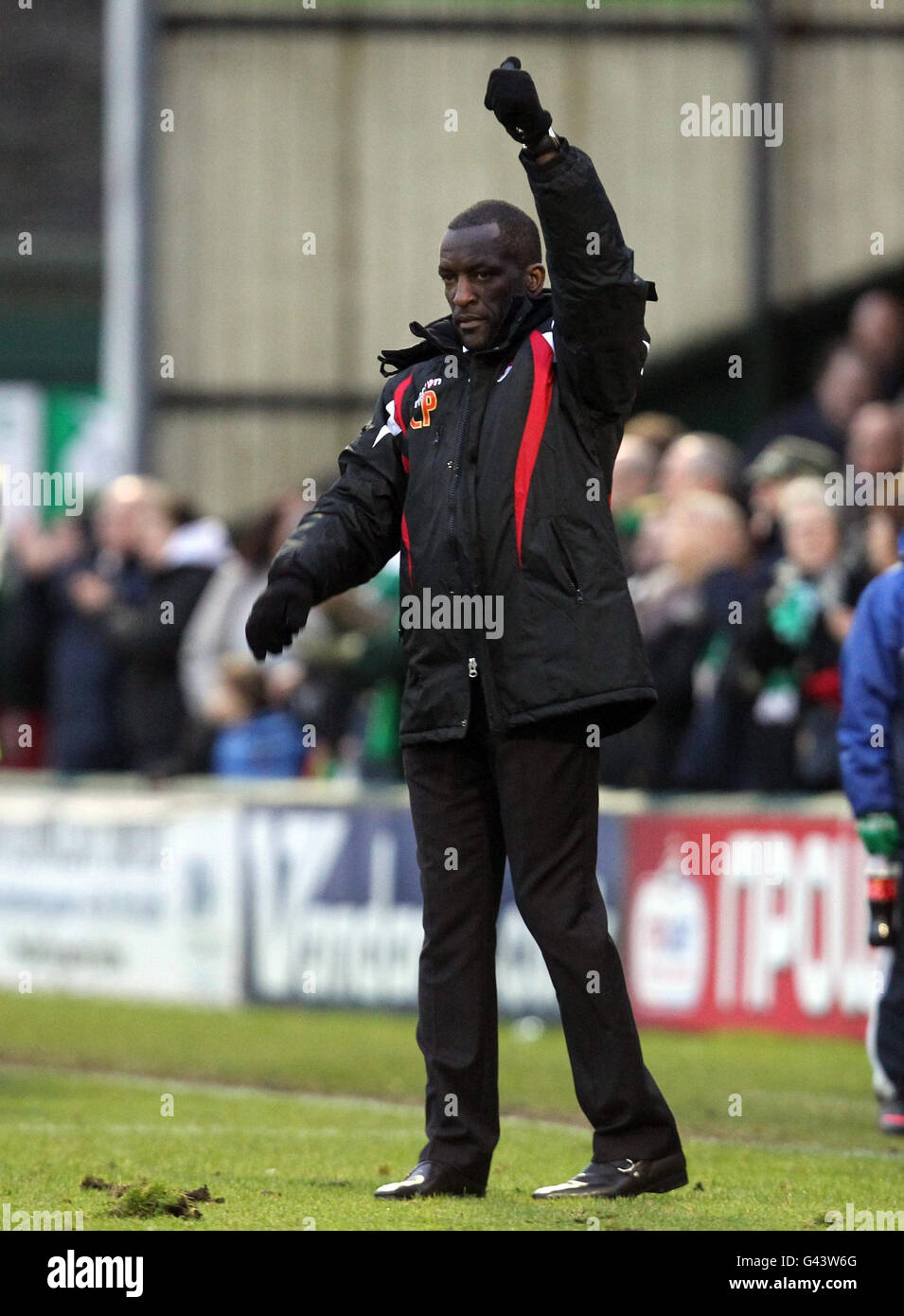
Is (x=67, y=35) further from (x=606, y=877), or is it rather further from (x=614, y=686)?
(x=614, y=686)

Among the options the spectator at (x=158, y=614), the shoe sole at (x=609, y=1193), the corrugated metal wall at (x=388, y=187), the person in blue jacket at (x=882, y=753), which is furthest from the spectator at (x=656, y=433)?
the shoe sole at (x=609, y=1193)

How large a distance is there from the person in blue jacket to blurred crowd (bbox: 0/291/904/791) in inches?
62.7

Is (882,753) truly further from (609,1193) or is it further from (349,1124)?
(609,1193)

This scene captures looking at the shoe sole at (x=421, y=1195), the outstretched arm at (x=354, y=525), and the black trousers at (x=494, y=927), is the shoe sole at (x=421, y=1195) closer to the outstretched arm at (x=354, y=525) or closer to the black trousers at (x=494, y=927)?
the black trousers at (x=494, y=927)

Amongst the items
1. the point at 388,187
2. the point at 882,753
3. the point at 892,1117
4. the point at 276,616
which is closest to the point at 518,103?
the point at 276,616

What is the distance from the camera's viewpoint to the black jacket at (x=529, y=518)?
677cm

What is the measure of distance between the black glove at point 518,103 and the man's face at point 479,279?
0.52 meters

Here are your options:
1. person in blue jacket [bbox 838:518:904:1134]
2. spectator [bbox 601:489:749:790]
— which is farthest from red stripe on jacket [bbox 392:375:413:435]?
spectator [bbox 601:489:749:790]

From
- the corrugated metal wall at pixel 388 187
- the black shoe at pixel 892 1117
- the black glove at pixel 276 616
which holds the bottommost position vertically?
the black shoe at pixel 892 1117

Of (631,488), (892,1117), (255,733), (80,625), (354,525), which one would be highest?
(631,488)

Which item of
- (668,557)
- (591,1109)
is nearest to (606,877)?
(668,557)

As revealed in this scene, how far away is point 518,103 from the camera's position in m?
6.40

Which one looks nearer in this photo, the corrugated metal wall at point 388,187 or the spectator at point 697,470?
the spectator at point 697,470

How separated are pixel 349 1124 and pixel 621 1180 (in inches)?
105
